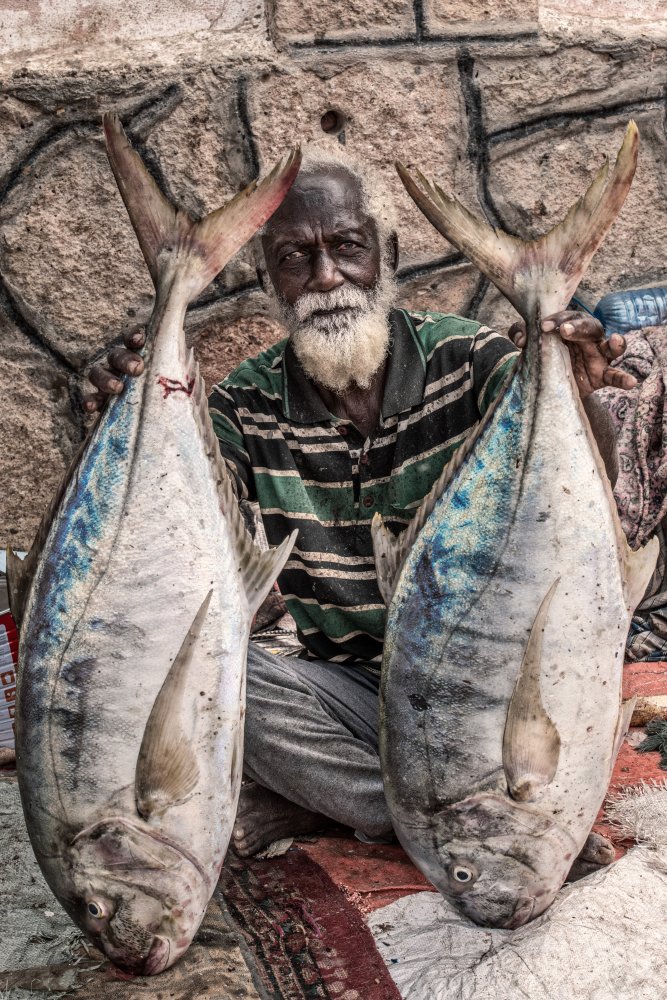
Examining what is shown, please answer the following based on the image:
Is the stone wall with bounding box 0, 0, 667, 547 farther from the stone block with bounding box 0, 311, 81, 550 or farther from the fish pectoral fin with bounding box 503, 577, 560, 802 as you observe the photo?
the fish pectoral fin with bounding box 503, 577, 560, 802

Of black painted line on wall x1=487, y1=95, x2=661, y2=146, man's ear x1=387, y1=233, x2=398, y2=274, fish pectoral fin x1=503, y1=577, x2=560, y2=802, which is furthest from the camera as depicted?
black painted line on wall x1=487, y1=95, x2=661, y2=146

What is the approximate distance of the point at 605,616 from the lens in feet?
6.49

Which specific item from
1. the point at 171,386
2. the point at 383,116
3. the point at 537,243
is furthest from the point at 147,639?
the point at 383,116

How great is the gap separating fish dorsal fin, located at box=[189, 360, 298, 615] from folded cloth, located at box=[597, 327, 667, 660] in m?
1.92

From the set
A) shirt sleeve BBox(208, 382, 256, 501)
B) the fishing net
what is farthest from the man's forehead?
the fishing net

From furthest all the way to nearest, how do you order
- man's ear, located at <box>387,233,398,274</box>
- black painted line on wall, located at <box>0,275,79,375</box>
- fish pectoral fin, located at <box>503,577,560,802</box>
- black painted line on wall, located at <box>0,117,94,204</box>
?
black painted line on wall, located at <box>0,275,79,375</box> → black painted line on wall, located at <box>0,117,94,204</box> → man's ear, located at <box>387,233,398,274</box> → fish pectoral fin, located at <box>503,577,560,802</box>

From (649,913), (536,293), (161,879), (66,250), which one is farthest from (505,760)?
(66,250)

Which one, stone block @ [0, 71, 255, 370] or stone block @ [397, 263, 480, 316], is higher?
stone block @ [0, 71, 255, 370]

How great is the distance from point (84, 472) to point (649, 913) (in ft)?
5.09

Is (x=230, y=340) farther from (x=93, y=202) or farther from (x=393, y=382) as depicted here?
(x=393, y=382)

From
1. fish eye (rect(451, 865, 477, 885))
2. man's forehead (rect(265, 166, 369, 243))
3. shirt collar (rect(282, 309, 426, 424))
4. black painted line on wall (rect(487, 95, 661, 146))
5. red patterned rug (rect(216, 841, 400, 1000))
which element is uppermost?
black painted line on wall (rect(487, 95, 661, 146))

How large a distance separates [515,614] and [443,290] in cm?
227

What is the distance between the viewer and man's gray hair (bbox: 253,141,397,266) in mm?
2803

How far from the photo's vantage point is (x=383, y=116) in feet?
12.1
